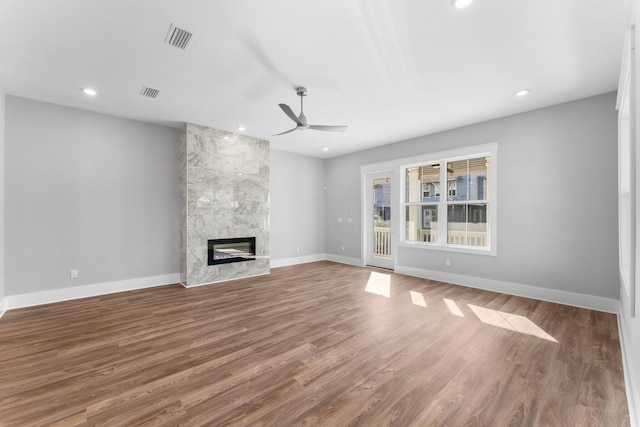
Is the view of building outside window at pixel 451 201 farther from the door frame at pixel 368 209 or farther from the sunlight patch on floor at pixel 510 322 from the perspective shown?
the sunlight patch on floor at pixel 510 322

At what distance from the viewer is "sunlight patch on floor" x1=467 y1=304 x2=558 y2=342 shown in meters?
2.89

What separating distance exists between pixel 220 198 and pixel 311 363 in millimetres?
3795

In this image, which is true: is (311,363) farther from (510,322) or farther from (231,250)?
(231,250)

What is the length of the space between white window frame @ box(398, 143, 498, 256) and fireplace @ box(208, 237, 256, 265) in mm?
3198

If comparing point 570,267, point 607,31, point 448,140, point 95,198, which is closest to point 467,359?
point 570,267

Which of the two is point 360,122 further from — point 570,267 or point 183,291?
point 183,291

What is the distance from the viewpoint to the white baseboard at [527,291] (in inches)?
139

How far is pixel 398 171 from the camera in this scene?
589 centimetres

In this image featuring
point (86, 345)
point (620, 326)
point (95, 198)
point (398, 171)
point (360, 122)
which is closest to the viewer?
point (86, 345)

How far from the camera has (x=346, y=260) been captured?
7.02 meters

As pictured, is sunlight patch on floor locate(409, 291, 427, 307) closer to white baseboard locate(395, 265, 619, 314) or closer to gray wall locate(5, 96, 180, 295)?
white baseboard locate(395, 265, 619, 314)

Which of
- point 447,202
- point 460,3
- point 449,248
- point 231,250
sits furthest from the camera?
point 231,250

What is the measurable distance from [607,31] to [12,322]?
6.88 metres

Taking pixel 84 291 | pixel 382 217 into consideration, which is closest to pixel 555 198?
pixel 382 217
